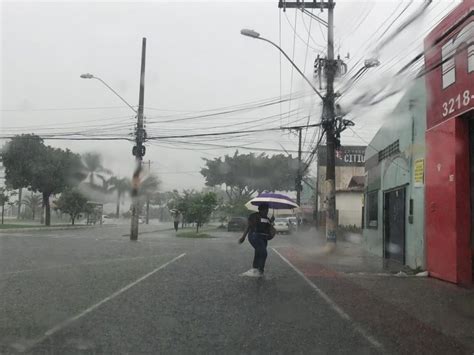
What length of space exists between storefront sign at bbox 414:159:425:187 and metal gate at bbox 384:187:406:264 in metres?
1.46

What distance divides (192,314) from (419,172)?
26.4 feet

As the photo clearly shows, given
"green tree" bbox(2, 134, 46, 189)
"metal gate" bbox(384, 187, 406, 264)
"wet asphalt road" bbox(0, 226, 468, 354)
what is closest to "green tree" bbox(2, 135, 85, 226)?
"green tree" bbox(2, 134, 46, 189)

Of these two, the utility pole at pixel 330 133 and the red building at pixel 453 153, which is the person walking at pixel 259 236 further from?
the utility pole at pixel 330 133

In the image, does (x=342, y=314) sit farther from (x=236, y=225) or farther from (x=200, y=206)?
(x=236, y=225)

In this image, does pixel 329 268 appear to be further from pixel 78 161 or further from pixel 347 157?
pixel 347 157

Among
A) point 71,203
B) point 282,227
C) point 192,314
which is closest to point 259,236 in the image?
point 192,314

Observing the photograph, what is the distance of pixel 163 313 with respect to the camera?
7.38 metres

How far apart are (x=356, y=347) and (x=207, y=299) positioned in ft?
11.1

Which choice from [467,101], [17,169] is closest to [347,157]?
[17,169]

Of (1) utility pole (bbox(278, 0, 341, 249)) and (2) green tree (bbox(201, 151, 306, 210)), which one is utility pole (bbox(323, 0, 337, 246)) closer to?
(1) utility pole (bbox(278, 0, 341, 249))

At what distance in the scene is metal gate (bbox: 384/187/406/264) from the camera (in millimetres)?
15133

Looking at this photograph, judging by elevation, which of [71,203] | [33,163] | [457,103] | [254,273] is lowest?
[254,273]

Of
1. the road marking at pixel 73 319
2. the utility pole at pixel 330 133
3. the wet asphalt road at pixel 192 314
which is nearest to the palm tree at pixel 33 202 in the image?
the utility pole at pixel 330 133

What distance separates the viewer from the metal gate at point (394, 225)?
15.1m
